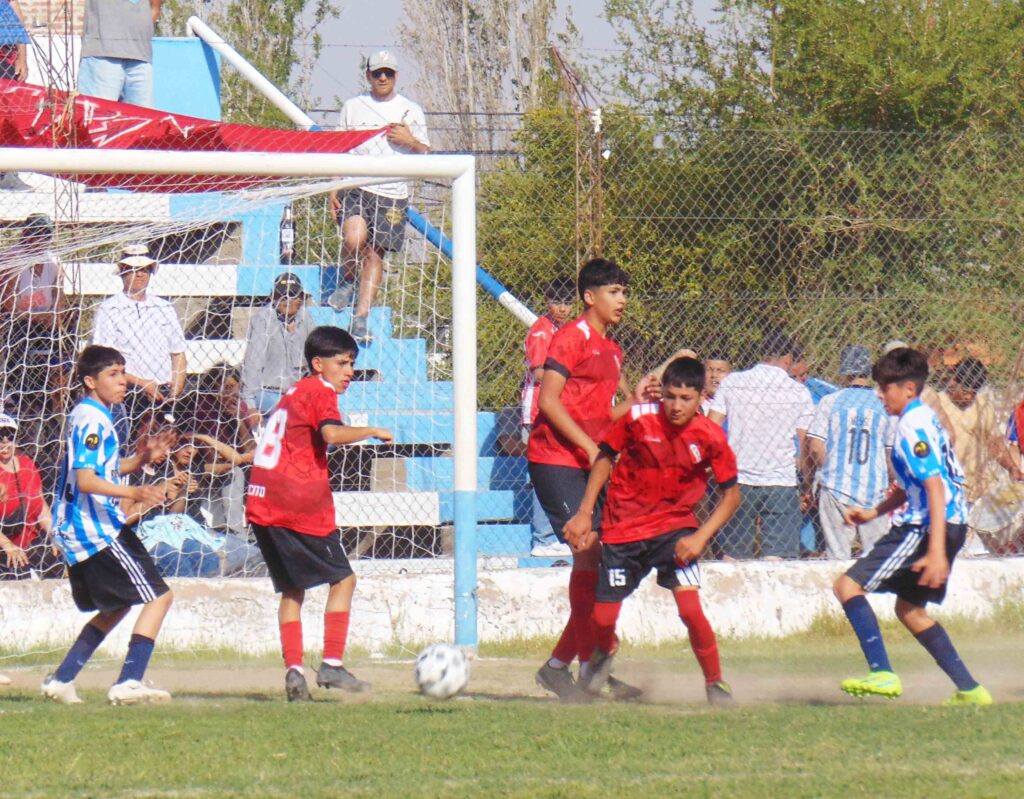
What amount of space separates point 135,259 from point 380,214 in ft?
5.34

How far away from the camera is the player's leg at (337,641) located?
7.09m

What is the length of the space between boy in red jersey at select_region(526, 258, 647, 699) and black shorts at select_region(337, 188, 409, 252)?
9.57 ft

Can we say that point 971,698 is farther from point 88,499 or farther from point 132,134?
point 132,134

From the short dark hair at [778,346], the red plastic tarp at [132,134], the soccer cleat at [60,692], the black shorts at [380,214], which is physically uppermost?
the red plastic tarp at [132,134]

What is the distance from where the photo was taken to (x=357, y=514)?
9797 mm

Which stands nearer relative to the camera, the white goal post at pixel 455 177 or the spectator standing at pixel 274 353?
the white goal post at pixel 455 177

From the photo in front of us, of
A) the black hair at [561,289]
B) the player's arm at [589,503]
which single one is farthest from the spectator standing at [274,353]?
the player's arm at [589,503]

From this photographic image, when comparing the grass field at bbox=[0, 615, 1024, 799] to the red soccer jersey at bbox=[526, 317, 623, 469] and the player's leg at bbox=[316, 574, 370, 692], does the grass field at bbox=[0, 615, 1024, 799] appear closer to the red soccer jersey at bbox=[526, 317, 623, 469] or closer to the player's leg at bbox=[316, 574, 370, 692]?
the player's leg at bbox=[316, 574, 370, 692]

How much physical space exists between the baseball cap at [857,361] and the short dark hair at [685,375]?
3.61m

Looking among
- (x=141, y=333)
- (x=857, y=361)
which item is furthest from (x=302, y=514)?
(x=857, y=361)

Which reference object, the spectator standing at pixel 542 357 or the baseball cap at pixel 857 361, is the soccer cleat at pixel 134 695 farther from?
the baseball cap at pixel 857 361

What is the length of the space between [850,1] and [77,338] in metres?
9.29

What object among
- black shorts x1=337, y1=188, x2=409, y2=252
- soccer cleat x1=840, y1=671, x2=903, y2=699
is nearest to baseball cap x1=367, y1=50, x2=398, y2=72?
black shorts x1=337, y1=188, x2=409, y2=252

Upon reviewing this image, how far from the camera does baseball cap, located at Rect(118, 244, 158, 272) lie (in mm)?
9844
